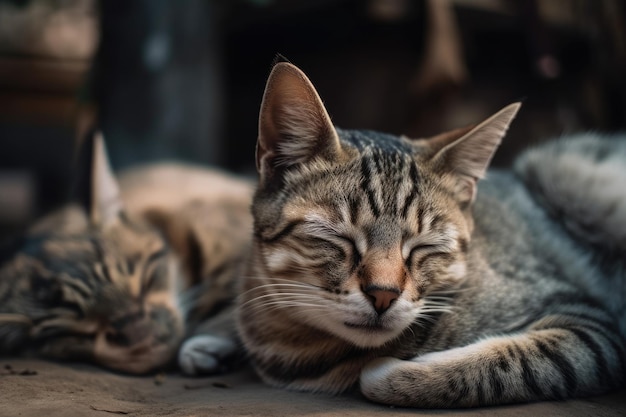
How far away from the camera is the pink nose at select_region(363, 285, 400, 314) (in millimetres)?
2236

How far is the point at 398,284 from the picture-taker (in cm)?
227

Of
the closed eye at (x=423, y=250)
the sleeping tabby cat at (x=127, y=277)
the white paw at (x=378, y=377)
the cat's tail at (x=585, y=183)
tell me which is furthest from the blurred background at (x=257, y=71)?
the white paw at (x=378, y=377)

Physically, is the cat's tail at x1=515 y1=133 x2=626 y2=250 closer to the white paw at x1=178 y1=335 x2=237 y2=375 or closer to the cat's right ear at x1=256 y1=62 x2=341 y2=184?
the cat's right ear at x1=256 y1=62 x2=341 y2=184

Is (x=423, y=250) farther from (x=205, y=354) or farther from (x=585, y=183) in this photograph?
(x=585, y=183)

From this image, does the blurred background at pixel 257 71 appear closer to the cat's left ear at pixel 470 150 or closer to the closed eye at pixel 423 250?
the cat's left ear at pixel 470 150

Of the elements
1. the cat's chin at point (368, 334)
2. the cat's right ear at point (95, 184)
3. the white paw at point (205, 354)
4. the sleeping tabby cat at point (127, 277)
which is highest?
the cat's right ear at point (95, 184)

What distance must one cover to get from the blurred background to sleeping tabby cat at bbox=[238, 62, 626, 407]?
2.00 metres

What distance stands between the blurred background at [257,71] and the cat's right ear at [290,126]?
2.37m

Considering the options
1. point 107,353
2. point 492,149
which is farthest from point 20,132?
point 492,149

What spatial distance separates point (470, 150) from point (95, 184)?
75.9 inches

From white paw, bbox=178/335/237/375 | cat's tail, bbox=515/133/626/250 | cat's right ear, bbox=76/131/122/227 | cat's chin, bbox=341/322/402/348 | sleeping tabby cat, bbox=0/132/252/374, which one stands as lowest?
white paw, bbox=178/335/237/375

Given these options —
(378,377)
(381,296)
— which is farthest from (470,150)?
(378,377)

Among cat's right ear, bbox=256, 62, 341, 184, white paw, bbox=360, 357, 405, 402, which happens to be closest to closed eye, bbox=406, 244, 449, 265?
white paw, bbox=360, 357, 405, 402

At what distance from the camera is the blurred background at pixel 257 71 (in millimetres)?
5055
